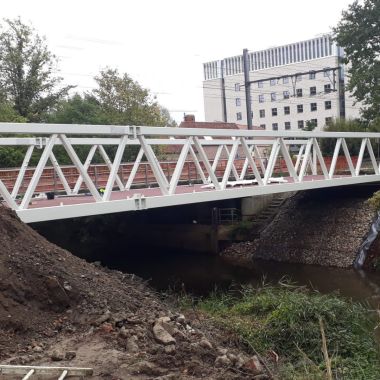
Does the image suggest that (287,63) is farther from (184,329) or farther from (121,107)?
(184,329)

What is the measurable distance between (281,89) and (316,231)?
5898 centimetres

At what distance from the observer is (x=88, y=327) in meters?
6.79

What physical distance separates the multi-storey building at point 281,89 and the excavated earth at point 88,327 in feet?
193

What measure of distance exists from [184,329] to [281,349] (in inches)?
84.9

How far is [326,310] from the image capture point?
9.38 metres

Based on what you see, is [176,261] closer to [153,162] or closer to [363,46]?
[153,162]

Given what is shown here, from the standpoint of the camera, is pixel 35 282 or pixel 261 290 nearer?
pixel 35 282

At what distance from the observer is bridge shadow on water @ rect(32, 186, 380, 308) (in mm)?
17875

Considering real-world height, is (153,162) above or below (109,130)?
below

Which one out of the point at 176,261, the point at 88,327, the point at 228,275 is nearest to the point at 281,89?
the point at 176,261

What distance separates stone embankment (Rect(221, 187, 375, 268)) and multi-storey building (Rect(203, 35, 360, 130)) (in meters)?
42.4

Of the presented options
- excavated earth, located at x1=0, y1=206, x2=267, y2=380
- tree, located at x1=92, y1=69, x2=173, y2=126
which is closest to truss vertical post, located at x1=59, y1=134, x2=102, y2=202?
excavated earth, located at x1=0, y1=206, x2=267, y2=380

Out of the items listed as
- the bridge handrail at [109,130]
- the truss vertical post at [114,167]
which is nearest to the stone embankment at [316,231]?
the bridge handrail at [109,130]

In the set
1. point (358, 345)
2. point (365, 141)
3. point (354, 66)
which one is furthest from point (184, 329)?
point (354, 66)
